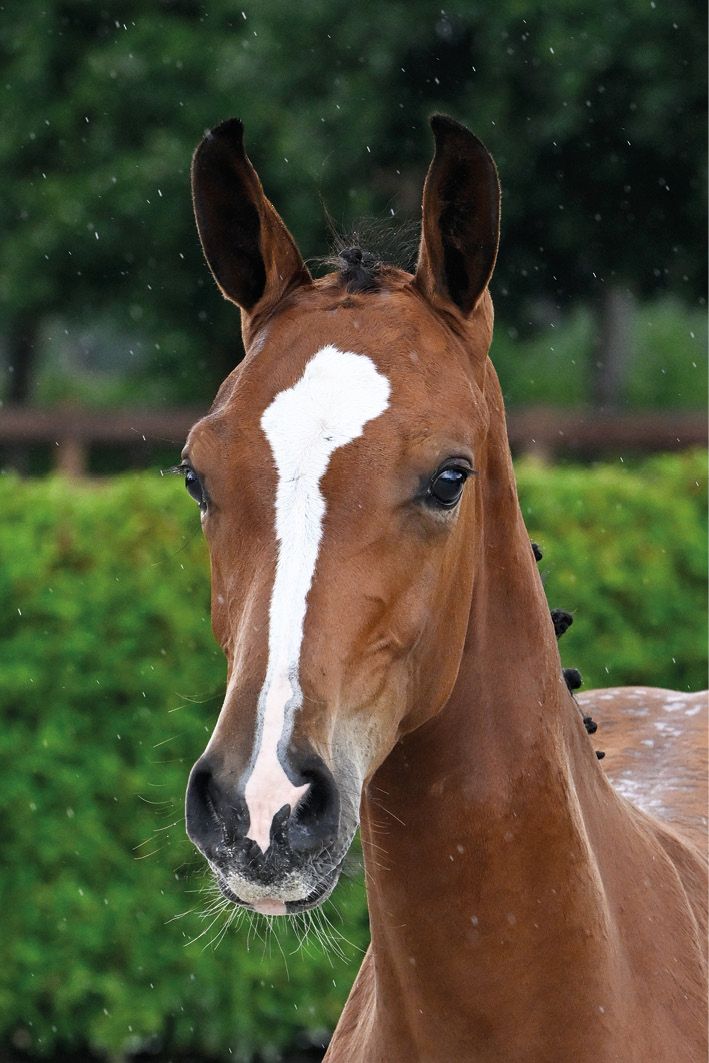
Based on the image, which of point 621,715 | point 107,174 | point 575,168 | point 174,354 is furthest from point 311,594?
point 174,354

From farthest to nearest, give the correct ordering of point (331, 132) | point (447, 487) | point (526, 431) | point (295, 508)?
point (331, 132), point (526, 431), point (447, 487), point (295, 508)

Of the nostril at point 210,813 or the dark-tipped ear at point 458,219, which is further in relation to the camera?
the dark-tipped ear at point 458,219

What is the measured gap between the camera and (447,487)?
2207 millimetres

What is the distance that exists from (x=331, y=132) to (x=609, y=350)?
5988mm

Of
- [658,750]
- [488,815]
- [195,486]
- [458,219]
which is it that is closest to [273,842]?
[488,815]

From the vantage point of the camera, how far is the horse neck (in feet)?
7.59

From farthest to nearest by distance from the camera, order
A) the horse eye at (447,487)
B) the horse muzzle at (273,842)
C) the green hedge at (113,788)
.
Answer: the green hedge at (113,788), the horse eye at (447,487), the horse muzzle at (273,842)

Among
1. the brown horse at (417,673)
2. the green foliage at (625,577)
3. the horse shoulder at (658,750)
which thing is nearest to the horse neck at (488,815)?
the brown horse at (417,673)

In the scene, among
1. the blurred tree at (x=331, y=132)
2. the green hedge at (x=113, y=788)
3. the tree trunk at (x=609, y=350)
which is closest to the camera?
the green hedge at (x=113, y=788)

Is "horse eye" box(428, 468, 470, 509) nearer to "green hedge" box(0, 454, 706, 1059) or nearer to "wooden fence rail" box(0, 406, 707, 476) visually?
"green hedge" box(0, 454, 706, 1059)

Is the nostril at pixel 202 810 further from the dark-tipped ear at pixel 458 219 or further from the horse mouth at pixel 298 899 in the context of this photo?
the dark-tipped ear at pixel 458 219

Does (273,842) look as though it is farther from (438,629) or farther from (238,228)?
(238,228)

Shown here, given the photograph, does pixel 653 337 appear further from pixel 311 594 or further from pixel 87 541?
pixel 311 594

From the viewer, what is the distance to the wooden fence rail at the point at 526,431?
12805mm
